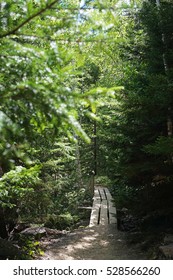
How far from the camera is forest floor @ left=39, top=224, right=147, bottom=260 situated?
846 centimetres

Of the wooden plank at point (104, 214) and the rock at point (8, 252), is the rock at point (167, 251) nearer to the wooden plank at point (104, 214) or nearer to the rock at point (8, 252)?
the rock at point (8, 252)

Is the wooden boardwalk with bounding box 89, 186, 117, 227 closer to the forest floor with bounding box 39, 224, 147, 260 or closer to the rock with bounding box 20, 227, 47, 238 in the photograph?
the forest floor with bounding box 39, 224, 147, 260

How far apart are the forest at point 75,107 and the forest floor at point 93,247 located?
70 centimetres

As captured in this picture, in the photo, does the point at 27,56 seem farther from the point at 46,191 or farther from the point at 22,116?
the point at 46,191

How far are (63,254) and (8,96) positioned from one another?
22.7 feet

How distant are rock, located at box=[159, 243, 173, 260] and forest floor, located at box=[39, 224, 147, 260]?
0.91 metres

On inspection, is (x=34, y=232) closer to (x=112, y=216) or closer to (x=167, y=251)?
(x=112, y=216)

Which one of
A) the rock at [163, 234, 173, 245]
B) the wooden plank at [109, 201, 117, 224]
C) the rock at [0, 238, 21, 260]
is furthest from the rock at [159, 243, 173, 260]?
the wooden plank at [109, 201, 117, 224]

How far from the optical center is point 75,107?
3.13 m

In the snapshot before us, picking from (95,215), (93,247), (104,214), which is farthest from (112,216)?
(93,247)

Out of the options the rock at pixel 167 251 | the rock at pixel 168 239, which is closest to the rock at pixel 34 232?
the rock at pixel 168 239

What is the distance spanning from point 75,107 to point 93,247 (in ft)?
24.1

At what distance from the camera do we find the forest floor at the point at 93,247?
8.46 metres
